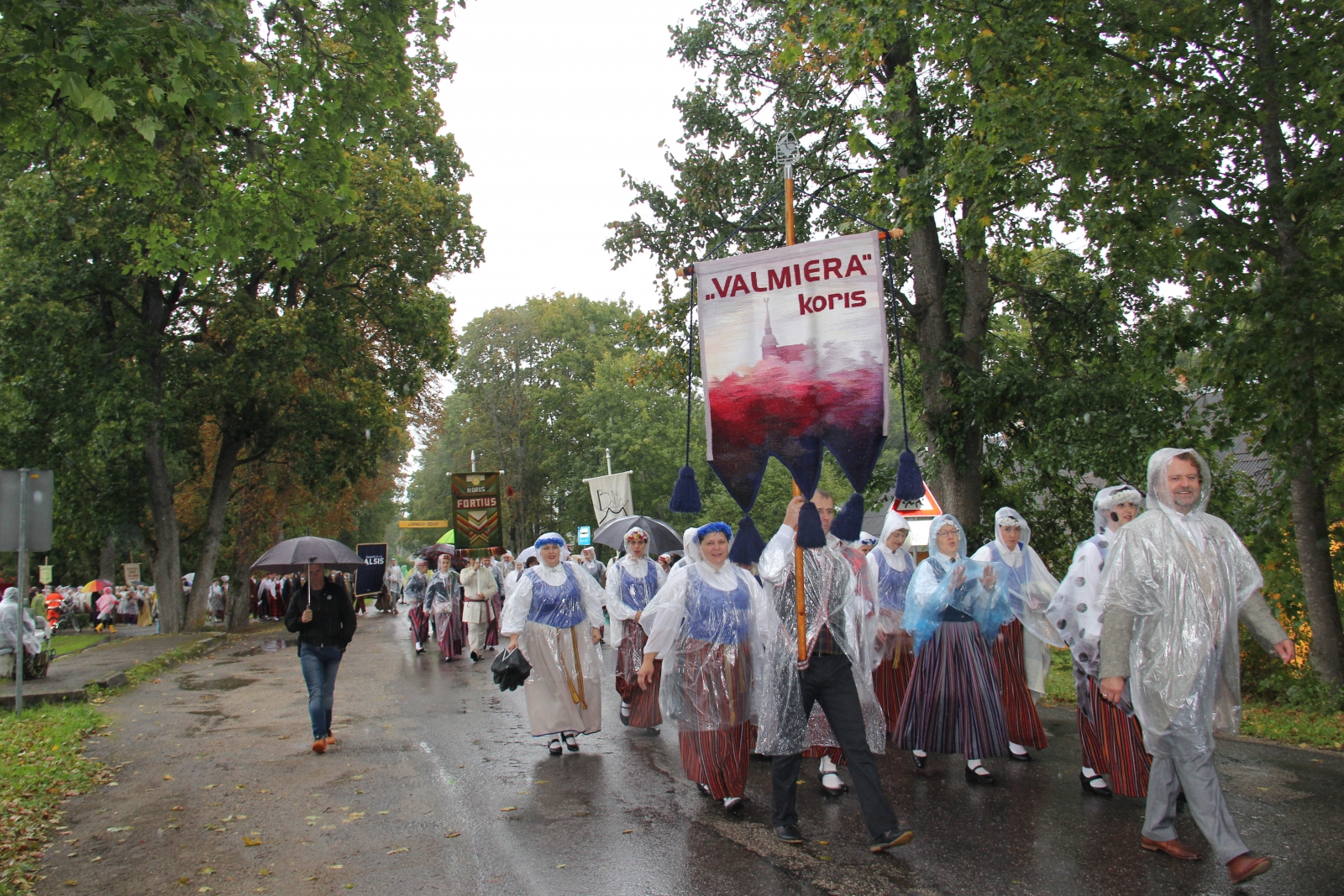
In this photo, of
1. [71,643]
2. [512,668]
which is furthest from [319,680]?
[71,643]

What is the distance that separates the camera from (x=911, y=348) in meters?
16.1

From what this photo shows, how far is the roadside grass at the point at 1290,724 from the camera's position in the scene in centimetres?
809

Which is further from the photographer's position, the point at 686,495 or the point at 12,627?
the point at 12,627

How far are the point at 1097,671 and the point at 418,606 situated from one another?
14.9 metres

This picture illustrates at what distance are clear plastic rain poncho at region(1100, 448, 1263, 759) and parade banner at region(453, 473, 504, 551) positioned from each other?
70.1ft

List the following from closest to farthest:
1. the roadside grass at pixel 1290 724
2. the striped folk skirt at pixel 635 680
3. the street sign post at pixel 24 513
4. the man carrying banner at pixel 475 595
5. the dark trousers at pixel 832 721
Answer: the dark trousers at pixel 832 721 < the roadside grass at pixel 1290 724 < the striped folk skirt at pixel 635 680 < the street sign post at pixel 24 513 < the man carrying banner at pixel 475 595

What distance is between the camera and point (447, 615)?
1700cm

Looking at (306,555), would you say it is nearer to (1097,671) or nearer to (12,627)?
(12,627)

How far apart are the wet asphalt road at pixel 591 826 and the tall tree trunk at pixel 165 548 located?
16614 mm

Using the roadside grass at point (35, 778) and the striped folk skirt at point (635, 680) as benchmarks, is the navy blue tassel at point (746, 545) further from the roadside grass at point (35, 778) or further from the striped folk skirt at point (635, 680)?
the roadside grass at point (35, 778)

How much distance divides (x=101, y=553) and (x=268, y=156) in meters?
38.1

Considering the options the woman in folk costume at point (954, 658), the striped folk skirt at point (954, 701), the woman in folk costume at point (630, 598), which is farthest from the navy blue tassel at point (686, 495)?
the woman in folk costume at point (630, 598)

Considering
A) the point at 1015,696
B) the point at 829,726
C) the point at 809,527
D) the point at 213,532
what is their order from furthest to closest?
the point at 213,532
the point at 1015,696
the point at 829,726
the point at 809,527

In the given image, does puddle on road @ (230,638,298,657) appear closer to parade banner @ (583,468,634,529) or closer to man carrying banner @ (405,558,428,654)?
man carrying banner @ (405,558,428,654)
